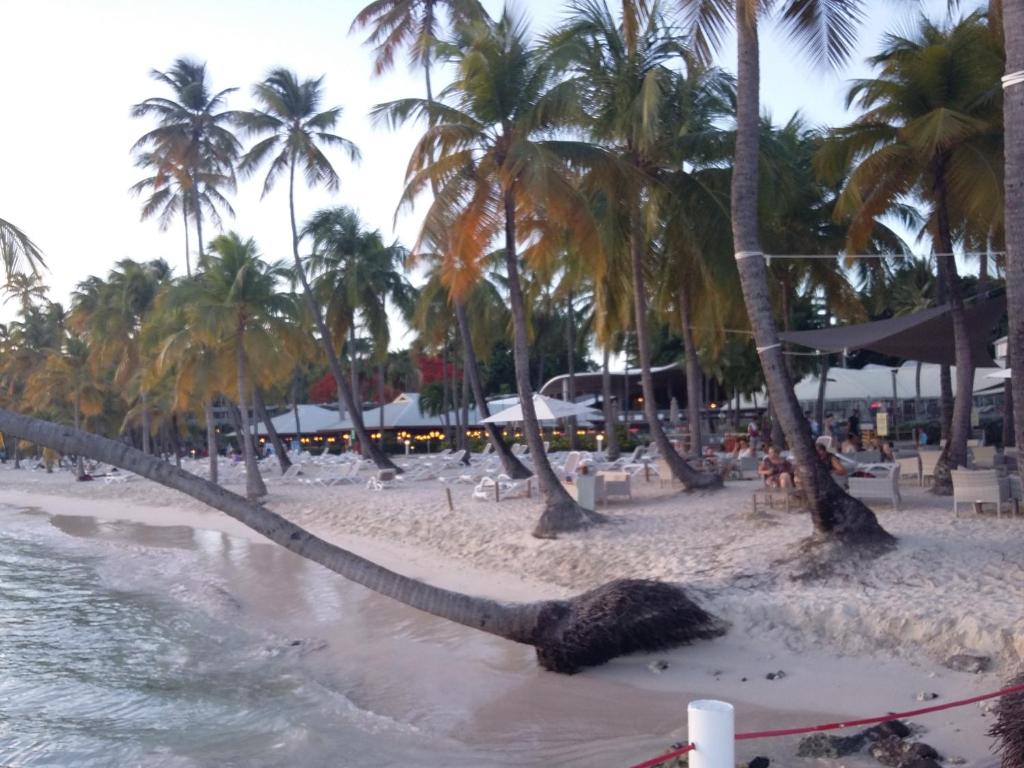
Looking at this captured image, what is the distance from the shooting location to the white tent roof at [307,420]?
44450 mm

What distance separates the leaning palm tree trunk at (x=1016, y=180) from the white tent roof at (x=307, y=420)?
128ft

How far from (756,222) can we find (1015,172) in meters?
2.87

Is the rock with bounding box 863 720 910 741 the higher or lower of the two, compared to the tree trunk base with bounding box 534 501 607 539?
lower

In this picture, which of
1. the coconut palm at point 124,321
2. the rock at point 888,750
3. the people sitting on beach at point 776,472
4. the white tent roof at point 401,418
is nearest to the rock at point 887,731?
the rock at point 888,750

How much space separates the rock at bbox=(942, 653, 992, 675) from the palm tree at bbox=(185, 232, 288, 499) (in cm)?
1805

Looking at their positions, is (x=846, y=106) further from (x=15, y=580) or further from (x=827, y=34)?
(x=15, y=580)

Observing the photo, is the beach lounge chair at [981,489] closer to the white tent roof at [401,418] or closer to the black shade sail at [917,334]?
the black shade sail at [917,334]

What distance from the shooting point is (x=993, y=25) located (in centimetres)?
1181

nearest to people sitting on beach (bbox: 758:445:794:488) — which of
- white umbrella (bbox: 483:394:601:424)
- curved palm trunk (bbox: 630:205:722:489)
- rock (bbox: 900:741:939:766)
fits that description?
curved palm trunk (bbox: 630:205:722:489)

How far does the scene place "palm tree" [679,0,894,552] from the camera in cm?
952

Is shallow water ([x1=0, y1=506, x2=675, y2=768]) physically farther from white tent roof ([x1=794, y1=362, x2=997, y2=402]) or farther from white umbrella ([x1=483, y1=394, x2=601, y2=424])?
white tent roof ([x1=794, y1=362, x2=997, y2=402])

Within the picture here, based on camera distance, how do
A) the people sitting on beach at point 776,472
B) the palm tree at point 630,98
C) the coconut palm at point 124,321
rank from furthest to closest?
the coconut palm at point 124,321
the palm tree at point 630,98
the people sitting on beach at point 776,472

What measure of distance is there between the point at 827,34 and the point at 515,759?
8.45m

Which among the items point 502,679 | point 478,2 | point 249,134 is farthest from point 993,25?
point 249,134
